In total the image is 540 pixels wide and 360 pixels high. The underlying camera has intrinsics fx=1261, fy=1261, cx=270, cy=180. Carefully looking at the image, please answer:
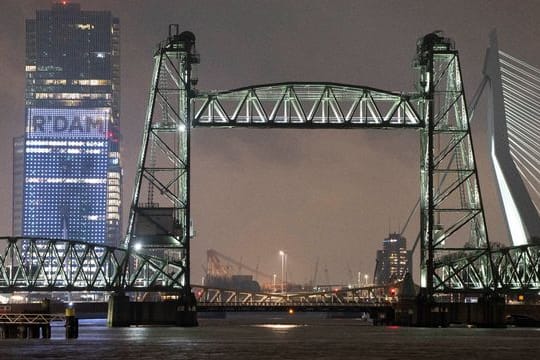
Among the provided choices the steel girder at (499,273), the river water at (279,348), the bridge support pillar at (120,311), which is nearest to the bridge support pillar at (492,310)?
the steel girder at (499,273)

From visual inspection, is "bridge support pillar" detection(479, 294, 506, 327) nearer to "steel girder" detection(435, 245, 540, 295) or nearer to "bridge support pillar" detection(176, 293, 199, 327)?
"steel girder" detection(435, 245, 540, 295)

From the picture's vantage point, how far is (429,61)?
96.6m

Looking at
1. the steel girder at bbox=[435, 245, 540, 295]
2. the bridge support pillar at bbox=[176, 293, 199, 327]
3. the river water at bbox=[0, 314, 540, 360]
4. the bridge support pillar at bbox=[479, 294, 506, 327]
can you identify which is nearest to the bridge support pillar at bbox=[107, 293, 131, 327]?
the bridge support pillar at bbox=[176, 293, 199, 327]

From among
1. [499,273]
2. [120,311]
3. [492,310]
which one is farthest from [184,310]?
[499,273]

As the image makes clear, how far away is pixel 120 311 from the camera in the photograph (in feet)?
322

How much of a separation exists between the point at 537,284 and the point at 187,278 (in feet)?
96.8

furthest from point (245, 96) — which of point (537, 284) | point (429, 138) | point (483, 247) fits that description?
point (537, 284)

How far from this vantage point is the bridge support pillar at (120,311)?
9788 cm

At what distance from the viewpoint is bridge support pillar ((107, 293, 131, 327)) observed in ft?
321

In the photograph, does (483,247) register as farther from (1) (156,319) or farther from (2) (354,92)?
(1) (156,319)

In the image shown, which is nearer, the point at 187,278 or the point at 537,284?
the point at 187,278

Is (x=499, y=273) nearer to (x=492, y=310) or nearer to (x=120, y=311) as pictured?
(x=492, y=310)

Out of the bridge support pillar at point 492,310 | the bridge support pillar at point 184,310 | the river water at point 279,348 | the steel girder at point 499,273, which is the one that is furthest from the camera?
the bridge support pillar at point 492,310

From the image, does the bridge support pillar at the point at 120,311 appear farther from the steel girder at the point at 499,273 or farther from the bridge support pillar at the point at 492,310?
the bridge support pillar at the point at 492,310
